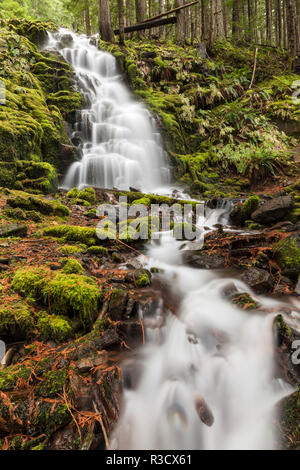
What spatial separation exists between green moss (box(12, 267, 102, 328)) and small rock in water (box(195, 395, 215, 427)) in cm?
119

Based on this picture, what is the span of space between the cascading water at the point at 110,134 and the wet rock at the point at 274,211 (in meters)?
4.35

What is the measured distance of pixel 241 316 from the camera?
278cm

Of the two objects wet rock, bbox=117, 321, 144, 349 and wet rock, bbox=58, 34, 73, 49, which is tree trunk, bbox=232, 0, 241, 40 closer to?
wet rock, bbox=58, 34, 73, 49

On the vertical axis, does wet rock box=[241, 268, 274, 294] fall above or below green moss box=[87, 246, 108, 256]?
below

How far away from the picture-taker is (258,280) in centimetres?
319

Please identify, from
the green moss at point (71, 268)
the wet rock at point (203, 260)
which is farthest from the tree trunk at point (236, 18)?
the green moss at point (71, 268)

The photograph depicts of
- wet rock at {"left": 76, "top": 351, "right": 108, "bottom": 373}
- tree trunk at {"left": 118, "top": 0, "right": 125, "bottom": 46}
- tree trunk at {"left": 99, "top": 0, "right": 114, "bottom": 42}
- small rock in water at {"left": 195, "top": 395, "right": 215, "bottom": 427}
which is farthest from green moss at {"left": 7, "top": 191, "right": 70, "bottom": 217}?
tree trunk at {"left": 99, "top": 0, "right": 114, "bottom": 42}

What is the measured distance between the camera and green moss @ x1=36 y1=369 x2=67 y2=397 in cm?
172

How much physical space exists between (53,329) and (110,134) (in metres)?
8.81

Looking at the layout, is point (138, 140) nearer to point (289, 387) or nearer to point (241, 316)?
point (241, 316)

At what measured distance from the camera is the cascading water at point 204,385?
6.25 feet

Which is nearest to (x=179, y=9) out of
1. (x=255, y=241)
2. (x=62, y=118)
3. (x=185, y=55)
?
(x=185, y=55)
